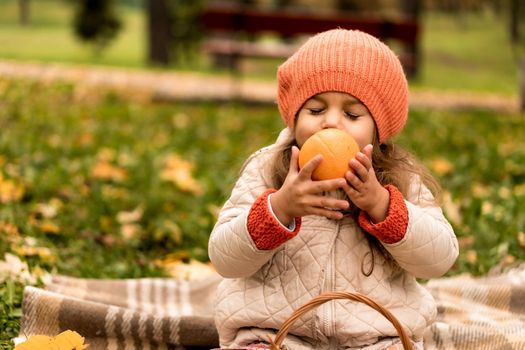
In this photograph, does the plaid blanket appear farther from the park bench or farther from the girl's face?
the park bench

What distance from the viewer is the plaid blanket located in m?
2.64

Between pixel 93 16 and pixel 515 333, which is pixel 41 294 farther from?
pixel 93 16

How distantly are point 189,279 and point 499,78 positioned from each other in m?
18.9

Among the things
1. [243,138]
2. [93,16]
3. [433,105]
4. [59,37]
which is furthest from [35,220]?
[59,37]

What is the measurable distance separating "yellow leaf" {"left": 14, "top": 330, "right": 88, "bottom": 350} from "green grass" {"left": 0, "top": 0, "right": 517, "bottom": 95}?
1476 centimetres

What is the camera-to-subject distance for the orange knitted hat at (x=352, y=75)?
2143 mm

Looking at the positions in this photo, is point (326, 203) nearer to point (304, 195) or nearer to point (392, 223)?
point (304, 195)

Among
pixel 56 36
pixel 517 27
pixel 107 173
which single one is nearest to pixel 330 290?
pixel 107 173

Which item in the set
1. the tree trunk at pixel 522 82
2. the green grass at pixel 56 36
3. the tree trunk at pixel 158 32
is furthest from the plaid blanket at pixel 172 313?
the green grass at pixel 56 36

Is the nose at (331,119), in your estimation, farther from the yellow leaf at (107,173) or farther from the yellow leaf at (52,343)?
the yellow leaf at (107,173)

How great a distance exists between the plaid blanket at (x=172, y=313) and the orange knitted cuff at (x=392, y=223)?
75 cm

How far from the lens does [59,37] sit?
23.9 metres

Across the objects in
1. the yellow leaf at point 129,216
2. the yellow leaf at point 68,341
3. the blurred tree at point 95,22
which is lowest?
the blurred tree at point 95,22

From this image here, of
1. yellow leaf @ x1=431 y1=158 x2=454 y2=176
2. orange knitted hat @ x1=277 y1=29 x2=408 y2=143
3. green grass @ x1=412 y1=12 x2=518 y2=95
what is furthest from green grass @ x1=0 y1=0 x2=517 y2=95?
orange knitted hat @ x1=277 y1=29 x2=408 y2=143
